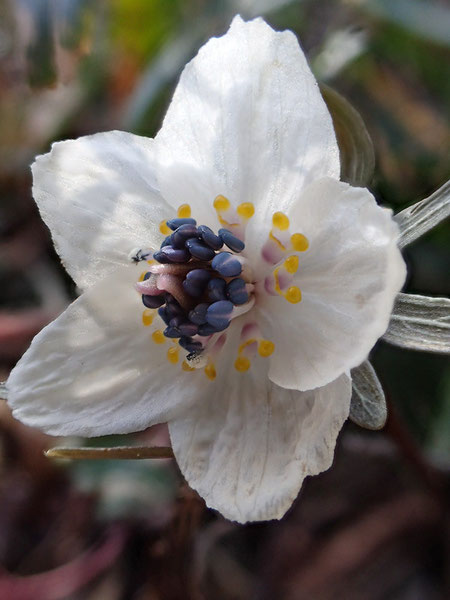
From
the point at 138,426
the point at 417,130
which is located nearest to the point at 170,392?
the point at 138,426

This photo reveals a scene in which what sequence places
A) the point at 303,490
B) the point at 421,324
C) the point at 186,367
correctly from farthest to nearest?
the point at 303,490, the point at 186,367, the point at 421,324

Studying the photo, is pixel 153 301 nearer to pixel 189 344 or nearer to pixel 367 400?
pixel 189 344

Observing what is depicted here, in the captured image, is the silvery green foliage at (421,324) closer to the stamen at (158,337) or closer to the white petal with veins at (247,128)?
the white petal with veins at (247,128)

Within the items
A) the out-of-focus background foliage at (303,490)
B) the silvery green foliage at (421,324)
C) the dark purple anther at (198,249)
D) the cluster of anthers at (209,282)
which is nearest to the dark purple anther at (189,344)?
the cluster of anthers at (209,282)

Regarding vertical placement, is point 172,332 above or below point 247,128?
below

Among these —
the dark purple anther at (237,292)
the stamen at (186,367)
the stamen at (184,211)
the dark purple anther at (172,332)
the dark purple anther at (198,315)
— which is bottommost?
the stamen at (186,367)

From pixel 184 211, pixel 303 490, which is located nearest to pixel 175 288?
pixel 184 211
